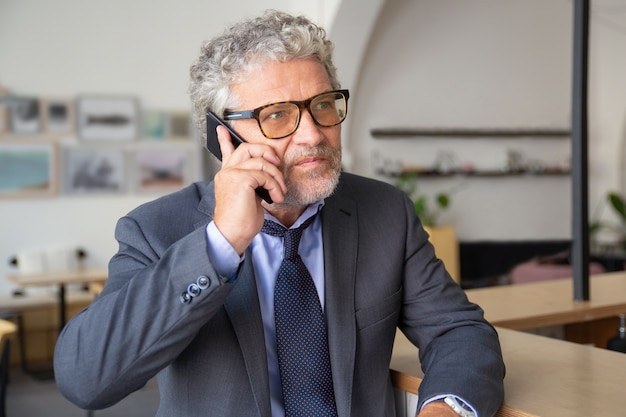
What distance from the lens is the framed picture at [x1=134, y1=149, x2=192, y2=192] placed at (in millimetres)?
8750

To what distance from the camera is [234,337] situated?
1.75m

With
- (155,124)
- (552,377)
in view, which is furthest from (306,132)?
(155,124)

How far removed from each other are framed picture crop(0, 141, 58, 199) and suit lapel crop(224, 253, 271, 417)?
694 centimetres

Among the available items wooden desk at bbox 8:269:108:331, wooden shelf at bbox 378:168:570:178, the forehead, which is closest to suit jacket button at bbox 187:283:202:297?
the forehead

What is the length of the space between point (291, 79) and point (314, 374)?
2.14 feet

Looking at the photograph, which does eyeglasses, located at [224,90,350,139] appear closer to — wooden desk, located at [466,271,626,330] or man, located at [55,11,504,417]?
man, located at [55,11,504,417]

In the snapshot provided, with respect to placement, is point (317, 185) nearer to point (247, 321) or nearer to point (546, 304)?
point (247, 321)

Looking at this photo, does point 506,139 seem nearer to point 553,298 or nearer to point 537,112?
point 537,112

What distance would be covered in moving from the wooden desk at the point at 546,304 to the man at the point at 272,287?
98 cm

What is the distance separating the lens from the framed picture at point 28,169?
26.6 feet

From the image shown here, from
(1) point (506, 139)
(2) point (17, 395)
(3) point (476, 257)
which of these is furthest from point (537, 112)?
(2) point (17, 395)

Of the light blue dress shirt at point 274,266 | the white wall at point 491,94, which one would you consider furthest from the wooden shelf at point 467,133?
the light blue dress shirt at point 274,266

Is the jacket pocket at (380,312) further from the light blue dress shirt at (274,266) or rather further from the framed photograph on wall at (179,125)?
the framed photograph on wall at (179,125)

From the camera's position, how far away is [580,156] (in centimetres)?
336
